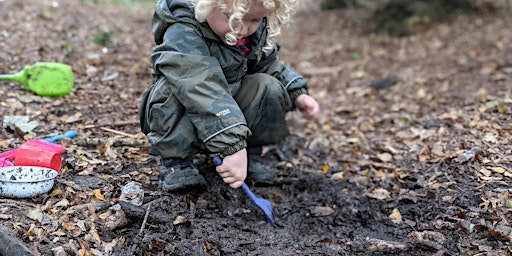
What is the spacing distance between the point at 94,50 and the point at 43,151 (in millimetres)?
2537

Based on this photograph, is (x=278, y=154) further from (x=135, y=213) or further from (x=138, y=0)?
(x=138, y=0)

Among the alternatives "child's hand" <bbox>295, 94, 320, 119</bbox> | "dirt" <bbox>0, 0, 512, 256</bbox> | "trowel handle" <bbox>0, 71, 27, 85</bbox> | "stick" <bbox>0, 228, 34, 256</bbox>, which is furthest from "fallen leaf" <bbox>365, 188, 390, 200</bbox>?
"trowel handle" <bbox>0, 71, 27, 85</bbox>

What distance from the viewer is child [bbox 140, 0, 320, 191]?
8.15 feet

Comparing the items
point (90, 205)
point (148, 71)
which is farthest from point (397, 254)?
point (148, 71)

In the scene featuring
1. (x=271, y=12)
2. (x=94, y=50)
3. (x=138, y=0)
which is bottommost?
(x=138, y=0)

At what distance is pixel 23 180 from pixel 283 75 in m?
1.55

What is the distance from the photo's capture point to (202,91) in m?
2.50

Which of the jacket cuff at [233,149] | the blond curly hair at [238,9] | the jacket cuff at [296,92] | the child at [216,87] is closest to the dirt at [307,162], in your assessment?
the child at [216,87]

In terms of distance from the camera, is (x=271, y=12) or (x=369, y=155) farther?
(x=369, y=155)

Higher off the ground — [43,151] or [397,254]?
[43,151]

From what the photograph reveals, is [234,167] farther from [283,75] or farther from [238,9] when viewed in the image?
[283,75]

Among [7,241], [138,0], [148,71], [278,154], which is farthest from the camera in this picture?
[138,0]

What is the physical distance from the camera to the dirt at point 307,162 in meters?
2.60

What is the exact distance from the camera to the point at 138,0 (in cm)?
970
